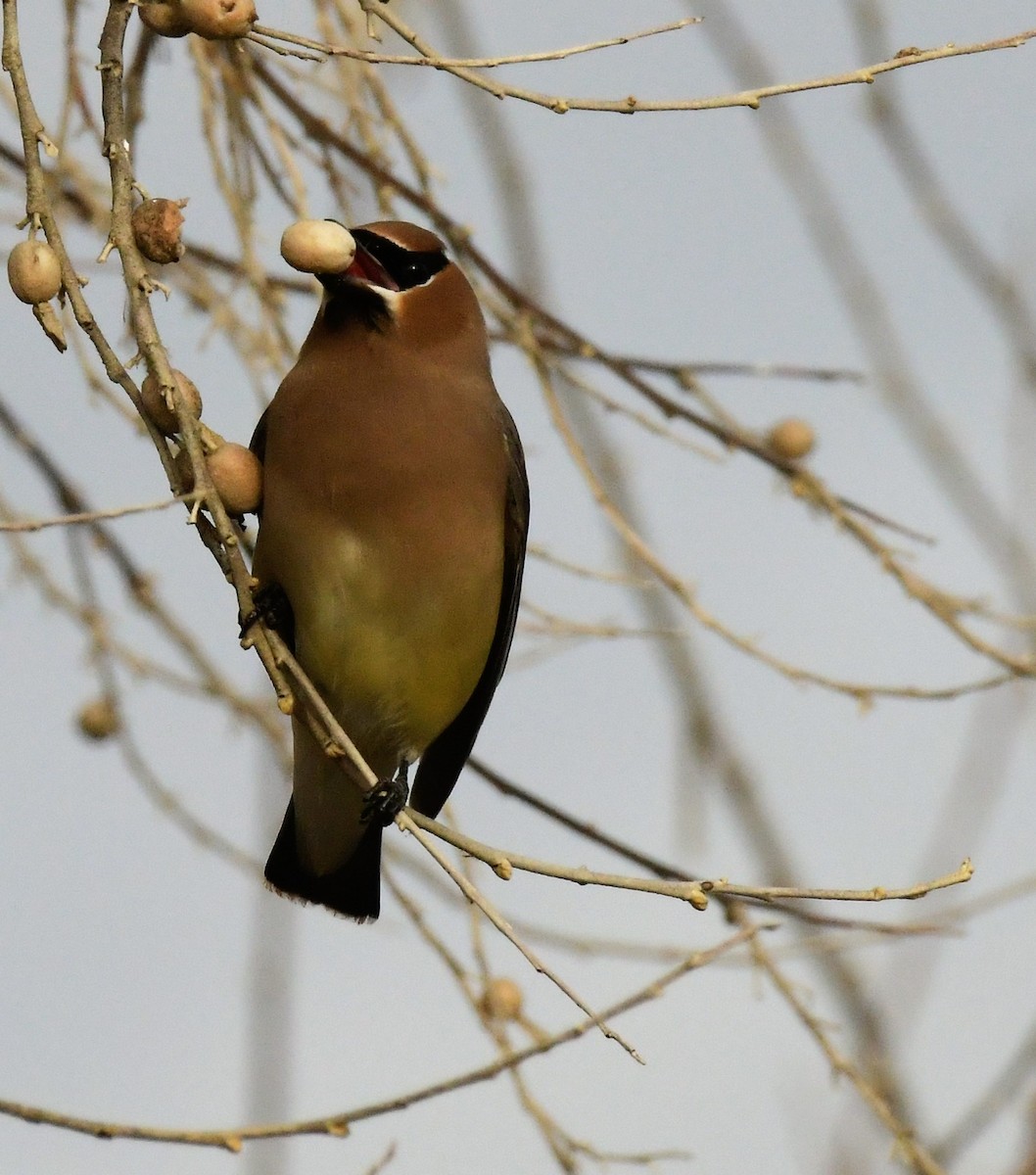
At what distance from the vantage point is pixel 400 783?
13.4 feet

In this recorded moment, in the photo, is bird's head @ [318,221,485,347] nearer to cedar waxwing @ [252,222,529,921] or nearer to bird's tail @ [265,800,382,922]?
cedar waxwing @ [252,222,529,921]

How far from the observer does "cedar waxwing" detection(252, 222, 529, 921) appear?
11.7ft

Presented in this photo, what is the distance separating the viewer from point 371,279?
3.68 metres

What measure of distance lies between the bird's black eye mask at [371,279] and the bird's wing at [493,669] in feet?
1.17

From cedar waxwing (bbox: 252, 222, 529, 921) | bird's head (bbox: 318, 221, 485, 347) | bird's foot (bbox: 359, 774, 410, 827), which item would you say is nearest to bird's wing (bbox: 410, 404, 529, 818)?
cedar waxwing (bbox: 252, 222, 529, 921)

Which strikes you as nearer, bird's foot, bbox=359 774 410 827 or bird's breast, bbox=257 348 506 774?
bird's breast, bbox=257 348 506 774

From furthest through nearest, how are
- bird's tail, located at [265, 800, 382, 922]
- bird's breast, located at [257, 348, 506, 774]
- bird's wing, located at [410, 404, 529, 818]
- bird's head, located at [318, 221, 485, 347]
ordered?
bird's tail, located at [265, 800, 382, 922] → bird's wing, located at [410, 404, 529, 818] → bird's head, located at [318, 221, 485, 347] → bird's breast, located at [257, 348, 506, 774]

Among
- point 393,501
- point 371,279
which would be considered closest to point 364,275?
point 371,279

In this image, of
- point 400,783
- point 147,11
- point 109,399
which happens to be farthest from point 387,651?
point 147,11

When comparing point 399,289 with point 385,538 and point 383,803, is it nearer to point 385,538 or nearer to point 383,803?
point 385,538

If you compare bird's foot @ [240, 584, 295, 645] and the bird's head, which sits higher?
the bird's head

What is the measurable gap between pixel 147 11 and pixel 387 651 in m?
1.37

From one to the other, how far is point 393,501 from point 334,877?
1023 mm

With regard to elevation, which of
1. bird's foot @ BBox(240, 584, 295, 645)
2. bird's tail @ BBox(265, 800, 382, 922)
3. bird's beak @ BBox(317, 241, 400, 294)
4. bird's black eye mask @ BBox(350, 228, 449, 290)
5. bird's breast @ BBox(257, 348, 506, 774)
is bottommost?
bird's tail @ BBox(265, 800, 382, 922)
